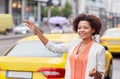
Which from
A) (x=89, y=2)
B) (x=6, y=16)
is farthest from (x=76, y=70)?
(x=89, y=2)

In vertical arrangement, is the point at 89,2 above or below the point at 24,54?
below

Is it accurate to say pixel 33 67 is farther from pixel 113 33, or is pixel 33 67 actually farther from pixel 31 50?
pixel 113 33

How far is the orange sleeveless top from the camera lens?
374 cm

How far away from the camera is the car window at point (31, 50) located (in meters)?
7.18

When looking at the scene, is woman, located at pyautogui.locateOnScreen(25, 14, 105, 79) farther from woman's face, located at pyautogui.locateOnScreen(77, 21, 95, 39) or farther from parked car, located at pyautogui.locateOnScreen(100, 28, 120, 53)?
parked car, located at pyautogui.locateOnScreen(100, 28, 120, 53)

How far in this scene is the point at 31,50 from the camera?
7402 millimetres

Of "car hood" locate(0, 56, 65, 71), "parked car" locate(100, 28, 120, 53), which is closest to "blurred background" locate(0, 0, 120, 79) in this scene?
"parked car" locate(100, 28, 120, 53)

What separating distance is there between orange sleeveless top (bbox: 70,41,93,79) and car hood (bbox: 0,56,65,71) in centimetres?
260

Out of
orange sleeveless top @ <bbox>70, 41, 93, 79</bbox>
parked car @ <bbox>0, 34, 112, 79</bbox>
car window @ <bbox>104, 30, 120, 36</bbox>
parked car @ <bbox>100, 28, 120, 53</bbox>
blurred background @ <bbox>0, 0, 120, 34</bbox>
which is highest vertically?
orange sleeveless top @ <bbox>70, 41, 93, 79</bbox>

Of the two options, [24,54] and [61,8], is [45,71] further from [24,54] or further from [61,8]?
[61,8]

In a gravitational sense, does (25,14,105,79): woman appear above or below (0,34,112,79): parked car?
above

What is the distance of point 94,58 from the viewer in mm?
3734

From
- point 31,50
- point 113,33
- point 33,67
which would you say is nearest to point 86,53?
point 33,67

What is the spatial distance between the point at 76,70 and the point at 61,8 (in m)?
77.4
